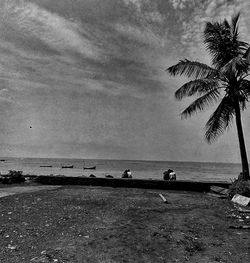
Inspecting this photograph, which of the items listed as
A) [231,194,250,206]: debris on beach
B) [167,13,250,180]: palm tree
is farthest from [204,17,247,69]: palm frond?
[231,194,250,206]: debris on beach

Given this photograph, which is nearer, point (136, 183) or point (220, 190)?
point (220, 190)

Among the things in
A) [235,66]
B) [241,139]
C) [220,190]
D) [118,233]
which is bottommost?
[118,233]

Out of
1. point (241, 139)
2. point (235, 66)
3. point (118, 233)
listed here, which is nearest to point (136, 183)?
point (241, 139)

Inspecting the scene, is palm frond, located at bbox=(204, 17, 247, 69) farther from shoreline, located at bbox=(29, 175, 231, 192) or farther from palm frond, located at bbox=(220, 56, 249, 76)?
shoreline, located at bbox=(29, 175, 231, 192)

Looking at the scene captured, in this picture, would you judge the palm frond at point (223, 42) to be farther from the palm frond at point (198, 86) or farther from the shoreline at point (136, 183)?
the shoreline at point (136, 183)

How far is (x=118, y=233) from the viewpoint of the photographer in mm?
6496

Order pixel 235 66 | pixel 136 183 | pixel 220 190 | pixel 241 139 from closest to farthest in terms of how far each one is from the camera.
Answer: pixel 235 66, pixel 220 190, pixel 241 139, pixel 136 183

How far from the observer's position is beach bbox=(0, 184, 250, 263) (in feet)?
17.2

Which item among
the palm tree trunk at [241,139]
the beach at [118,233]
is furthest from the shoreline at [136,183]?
the beach at [118,233]

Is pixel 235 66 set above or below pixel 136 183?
above

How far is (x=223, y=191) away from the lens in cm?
1383

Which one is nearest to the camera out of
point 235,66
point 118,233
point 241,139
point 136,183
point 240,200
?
point 118,233

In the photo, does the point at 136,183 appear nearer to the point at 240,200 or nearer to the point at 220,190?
the point at 220,190

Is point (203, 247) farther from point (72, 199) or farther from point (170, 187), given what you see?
point (170, 187)
